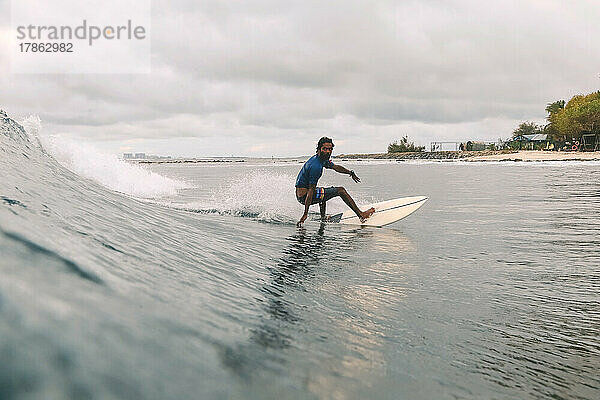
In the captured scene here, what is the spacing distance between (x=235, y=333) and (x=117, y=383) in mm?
1020

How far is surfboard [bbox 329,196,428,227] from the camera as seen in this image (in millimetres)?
11297

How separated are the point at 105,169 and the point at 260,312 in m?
16.3

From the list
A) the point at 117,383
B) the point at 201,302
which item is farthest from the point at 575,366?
the point at 117,383

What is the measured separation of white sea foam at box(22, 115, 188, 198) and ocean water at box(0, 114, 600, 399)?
7.46 m

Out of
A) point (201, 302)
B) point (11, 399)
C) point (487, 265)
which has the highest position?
point (11, 399)

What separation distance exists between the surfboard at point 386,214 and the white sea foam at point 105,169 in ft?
24.2

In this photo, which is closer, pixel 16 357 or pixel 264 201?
pixel 16 357

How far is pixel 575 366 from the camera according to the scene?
311 centimetres

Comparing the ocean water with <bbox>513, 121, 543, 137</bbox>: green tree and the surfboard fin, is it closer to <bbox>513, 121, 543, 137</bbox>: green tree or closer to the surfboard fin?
the surfboard fin

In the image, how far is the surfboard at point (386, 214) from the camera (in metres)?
11.3

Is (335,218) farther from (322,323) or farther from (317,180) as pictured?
(322,323)

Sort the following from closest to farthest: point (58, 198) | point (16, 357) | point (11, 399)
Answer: point (11, 399) < point (16, 357) < point (58, 198)

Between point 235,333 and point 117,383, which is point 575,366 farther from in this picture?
point 117,383

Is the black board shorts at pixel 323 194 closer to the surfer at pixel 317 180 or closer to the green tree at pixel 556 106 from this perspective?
the surfer at pixel 317 180
